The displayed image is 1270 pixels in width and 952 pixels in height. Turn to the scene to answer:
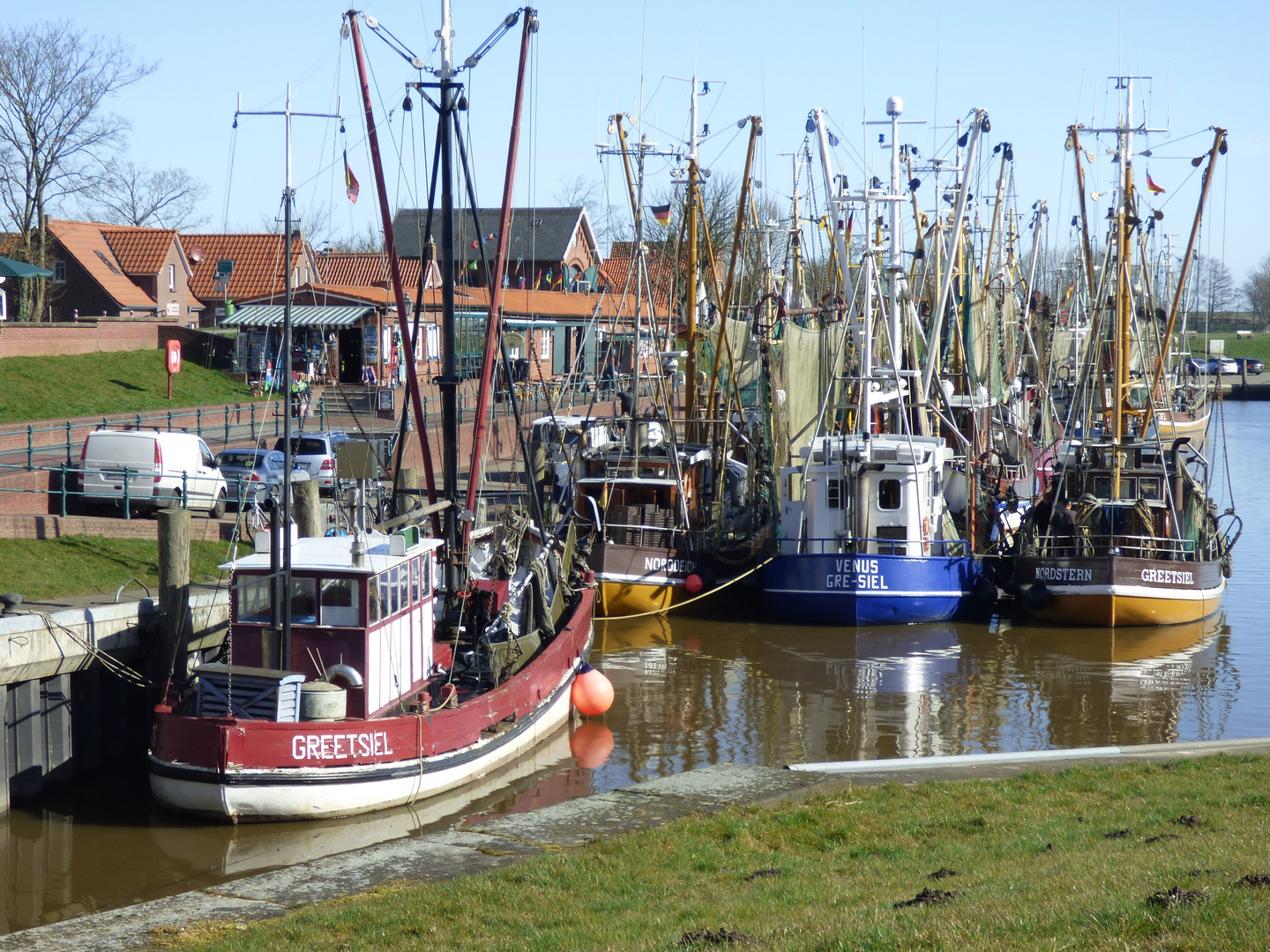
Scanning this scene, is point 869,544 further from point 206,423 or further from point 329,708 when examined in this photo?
point 206,423

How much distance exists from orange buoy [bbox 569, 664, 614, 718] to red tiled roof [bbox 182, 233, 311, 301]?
138 feet

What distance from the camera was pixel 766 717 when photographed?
67.5 feet

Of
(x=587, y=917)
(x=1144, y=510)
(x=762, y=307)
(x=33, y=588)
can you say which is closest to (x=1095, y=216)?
(x=1144, y=510)

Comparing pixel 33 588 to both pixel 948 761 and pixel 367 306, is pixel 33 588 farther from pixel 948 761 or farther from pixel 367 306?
pixel 367 306

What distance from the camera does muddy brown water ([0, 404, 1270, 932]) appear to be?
13766 mm

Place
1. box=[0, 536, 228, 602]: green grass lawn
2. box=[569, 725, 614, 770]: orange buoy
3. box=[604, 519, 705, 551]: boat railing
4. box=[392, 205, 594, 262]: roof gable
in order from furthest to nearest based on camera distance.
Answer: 1. box=[392, 205, 594, 262]: roof gable
2. box=[604, 519, 705, 551]: boat railing
3. box=[0, 536, 228, 602]: green grass lawn
4. box=[569, 725, 614, 770]: orange buoy

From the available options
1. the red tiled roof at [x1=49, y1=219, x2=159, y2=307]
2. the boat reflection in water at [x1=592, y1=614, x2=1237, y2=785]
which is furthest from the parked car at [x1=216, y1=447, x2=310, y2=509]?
the red tiled roof at [x1=49, y1=219, x2=159, y2=307]

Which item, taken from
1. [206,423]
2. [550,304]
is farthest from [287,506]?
[550,304]

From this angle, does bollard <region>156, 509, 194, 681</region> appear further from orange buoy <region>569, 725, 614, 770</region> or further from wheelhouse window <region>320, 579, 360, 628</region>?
orange buoy <region>569, 725, 614, 770</region>

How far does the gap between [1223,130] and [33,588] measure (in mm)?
26753

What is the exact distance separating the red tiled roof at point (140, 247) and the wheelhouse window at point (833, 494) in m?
42.4

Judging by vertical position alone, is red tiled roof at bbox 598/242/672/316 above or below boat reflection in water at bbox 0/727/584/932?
above

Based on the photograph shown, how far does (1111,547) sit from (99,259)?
48642 mm

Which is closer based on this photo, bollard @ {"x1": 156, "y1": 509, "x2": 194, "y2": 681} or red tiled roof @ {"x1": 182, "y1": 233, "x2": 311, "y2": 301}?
bollard @ {"x1": 156, "y1": 509, "x2": 194, "y2": 681}
